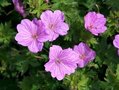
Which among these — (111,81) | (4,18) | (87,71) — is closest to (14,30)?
(4,18)

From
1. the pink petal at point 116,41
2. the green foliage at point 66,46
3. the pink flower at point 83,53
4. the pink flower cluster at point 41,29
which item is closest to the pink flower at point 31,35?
the pink flower cluster at point 41,29

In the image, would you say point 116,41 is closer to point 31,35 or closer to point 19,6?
point 31,35

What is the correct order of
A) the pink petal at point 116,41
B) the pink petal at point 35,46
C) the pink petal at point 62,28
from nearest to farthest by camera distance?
the pink petal at point 35,46 → the pink petal at point 62,28 → the pink petal at point 116,41

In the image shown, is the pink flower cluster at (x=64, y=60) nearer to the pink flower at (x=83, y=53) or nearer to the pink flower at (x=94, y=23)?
the pink flower at (x=83, y=53)

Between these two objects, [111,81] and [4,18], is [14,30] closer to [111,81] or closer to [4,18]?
[4,18]

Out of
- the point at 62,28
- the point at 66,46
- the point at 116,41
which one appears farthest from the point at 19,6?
the point at 116,41

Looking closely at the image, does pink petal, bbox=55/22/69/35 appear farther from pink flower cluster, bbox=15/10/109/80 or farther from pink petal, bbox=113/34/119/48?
pink petal, bbox=113/34/119/48
